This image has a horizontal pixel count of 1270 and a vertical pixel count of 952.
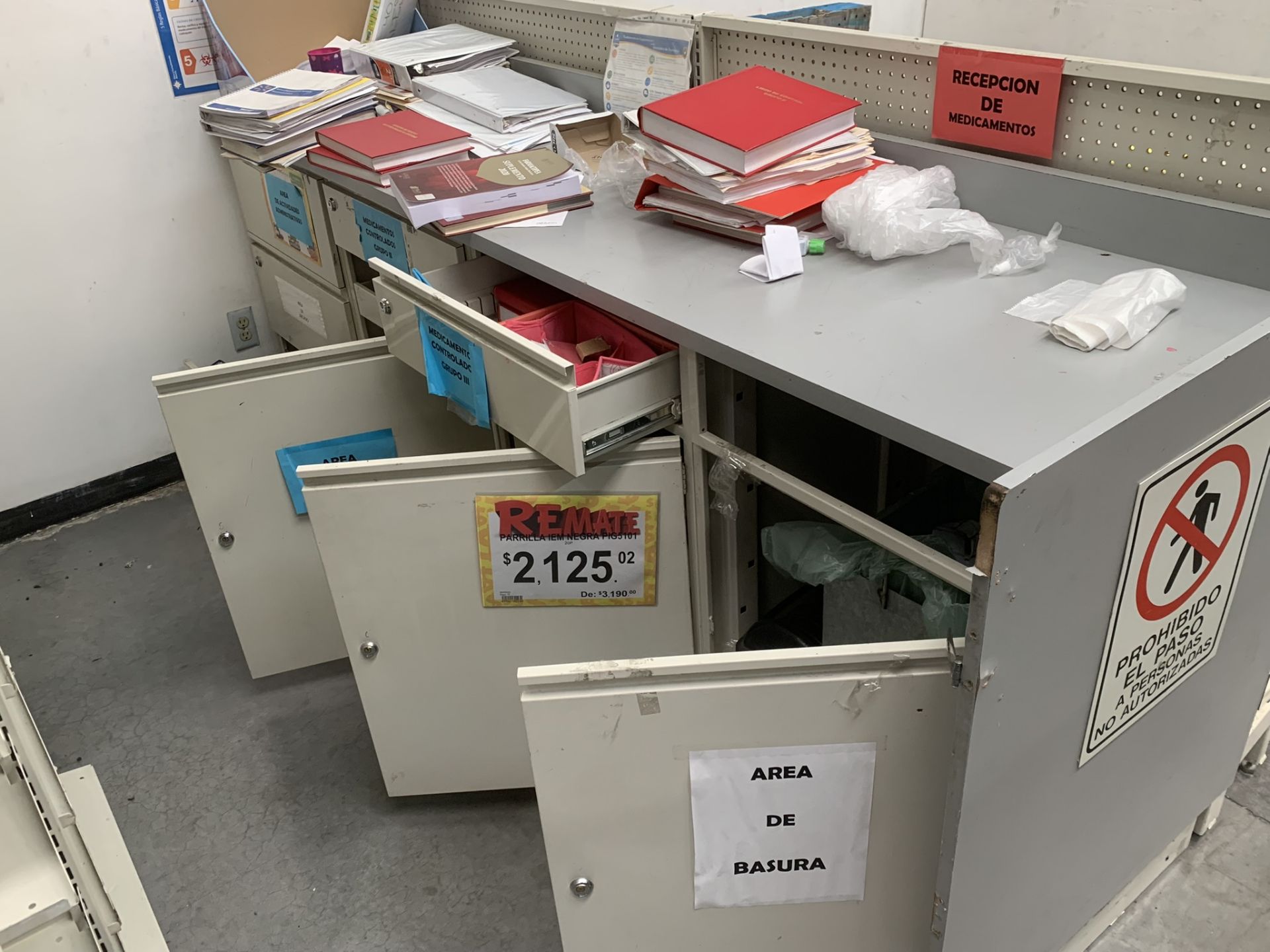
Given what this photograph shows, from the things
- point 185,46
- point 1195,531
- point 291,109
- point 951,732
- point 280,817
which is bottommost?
point 280,817

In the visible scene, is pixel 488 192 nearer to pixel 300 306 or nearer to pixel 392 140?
pixel 392 140

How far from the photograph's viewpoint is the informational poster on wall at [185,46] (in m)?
2.30

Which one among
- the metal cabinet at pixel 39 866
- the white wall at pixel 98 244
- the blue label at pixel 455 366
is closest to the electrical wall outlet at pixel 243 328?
the white wall at pixel 98 244

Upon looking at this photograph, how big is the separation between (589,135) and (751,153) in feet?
1.94

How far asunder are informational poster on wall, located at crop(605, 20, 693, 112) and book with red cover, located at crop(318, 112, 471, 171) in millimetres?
310

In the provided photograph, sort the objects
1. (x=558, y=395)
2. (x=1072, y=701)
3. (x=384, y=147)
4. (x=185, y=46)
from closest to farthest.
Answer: (x=1072, y=701)
(x=558, y=395)
(x=384, y=147)
(x=185, y=46)

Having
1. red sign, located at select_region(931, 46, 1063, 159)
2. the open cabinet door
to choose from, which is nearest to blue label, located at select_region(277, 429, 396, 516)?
the open cabinet door

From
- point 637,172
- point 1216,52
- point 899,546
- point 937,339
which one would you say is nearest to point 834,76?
point 637,172

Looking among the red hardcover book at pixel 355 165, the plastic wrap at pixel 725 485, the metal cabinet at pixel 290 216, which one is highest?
the red hardcover book at pixel 355 165

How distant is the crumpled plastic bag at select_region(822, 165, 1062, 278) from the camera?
127cm

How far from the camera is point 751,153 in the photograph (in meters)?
1.37

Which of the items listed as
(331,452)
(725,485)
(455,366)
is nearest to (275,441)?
(331,452)

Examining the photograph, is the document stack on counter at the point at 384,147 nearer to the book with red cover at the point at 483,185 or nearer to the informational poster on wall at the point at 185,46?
the book with red cover at the point at 483,185

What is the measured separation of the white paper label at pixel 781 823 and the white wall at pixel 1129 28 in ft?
6.91
